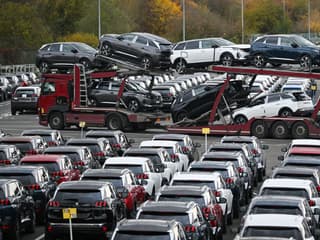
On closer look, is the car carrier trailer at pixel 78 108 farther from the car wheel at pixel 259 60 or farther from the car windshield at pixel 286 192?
the car windshield at pixel 286 192

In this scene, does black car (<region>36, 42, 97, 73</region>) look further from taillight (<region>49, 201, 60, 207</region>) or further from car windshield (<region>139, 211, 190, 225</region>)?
car windshield (<region>139, 211, 190, 225</region>)

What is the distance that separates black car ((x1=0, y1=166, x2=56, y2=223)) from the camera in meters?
25.4

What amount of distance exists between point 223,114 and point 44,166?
2102 cm

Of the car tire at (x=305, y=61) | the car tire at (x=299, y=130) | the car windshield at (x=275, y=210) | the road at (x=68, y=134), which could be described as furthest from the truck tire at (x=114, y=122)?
the car windshield at (x=275, y=210)

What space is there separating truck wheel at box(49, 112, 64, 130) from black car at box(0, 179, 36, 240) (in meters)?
26.1

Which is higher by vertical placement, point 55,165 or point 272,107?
point 55,165

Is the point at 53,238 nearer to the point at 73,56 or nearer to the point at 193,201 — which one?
the point at 193,201

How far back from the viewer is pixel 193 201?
71.3 ft

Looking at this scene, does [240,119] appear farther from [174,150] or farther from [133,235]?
[133,235]

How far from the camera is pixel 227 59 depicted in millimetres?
49844

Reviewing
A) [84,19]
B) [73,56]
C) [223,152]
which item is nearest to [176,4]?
[84,19]

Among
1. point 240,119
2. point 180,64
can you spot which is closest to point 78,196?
point 240,119

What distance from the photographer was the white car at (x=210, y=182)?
2400 cm

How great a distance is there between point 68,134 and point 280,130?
918 centimetres
